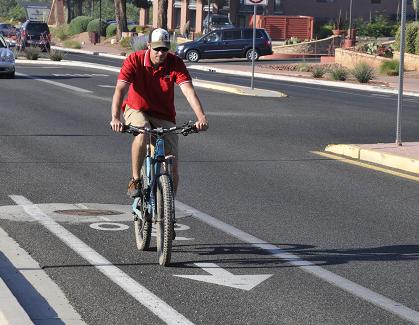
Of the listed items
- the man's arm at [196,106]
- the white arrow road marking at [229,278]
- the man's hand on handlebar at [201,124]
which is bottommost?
the white arrow road marking at [229,278]

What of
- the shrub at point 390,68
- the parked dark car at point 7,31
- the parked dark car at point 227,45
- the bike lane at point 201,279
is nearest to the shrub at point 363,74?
the shrub at point 390,68

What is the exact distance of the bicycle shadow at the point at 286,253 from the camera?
359 inches

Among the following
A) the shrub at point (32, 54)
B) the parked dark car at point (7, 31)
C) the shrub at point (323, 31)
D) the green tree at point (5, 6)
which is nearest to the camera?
the shrub at point (32, 54)

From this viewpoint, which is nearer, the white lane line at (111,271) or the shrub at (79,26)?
the white lane line at (111,271)

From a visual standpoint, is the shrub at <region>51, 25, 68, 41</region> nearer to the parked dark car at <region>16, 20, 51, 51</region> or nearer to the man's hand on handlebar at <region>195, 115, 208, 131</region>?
the parked dark car at <region>16, 20, 51, 51</region>

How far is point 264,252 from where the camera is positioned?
952cm

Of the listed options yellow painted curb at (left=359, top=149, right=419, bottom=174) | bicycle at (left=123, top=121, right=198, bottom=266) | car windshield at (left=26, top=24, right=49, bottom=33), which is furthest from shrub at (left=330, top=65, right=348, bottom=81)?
bicycle at (left=123, top=121, right=198, bottom=266)

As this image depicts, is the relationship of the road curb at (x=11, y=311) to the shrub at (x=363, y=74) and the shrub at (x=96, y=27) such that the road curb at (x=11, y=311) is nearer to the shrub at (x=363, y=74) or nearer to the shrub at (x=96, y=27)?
the shrub at (x=363, y=74)

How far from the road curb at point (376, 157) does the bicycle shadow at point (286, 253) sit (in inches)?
223

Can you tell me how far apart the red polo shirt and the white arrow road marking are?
4.71 feet

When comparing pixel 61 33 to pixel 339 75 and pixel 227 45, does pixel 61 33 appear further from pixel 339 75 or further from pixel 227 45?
pixel 339 75

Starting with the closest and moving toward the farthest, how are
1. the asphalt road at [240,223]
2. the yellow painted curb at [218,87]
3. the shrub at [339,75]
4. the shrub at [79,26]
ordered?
the asphalt road at [240,223] < the yellow painted curb at [218,87] < the shrub at [339,75] < the shrub at [79,26]

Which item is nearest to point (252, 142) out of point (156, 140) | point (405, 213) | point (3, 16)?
point (405, 213)

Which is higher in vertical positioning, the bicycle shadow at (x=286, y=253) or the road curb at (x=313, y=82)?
the bicycle shadow at (x=286, y=253)
